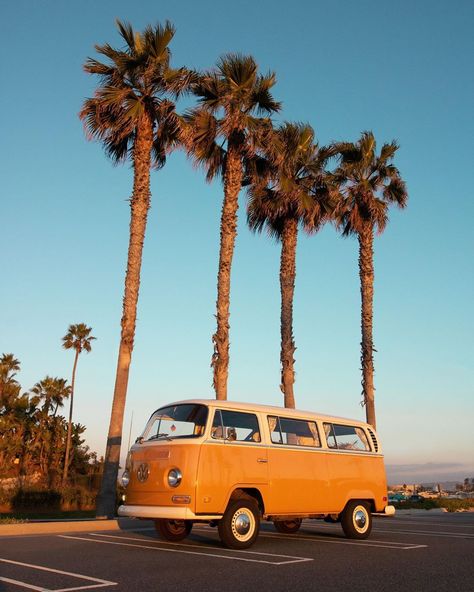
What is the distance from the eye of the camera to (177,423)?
11328 millimetres

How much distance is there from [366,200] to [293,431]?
780 inches

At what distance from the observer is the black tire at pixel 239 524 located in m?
10.9

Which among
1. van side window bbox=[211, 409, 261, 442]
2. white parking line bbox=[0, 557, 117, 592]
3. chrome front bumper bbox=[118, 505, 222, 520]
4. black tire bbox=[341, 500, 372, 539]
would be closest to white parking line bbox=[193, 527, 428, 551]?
black tire bbox=[341, 500, 372, 539]

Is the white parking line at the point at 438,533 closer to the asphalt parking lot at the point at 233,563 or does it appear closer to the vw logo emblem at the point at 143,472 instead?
the asphalt parking lot at the point at 233,563

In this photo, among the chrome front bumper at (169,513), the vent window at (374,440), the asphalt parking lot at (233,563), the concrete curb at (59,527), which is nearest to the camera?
the asphalt parking lot at (233,563)

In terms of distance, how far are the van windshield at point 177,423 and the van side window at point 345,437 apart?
327 cm

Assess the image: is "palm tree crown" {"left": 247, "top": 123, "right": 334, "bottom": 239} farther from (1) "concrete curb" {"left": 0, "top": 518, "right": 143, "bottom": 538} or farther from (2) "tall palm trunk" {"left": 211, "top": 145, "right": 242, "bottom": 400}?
(1) "concrete curb" {"left": 0, "top": 518, "right": 143, "bottom": 538}

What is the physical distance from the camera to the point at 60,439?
51625 mm

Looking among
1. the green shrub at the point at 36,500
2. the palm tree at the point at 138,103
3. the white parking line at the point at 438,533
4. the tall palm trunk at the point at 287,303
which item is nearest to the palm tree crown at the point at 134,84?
the palm tree at the point at 138,103

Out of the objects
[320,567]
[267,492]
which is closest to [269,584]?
[320,567]

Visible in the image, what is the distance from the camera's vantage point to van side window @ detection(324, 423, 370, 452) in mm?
13234

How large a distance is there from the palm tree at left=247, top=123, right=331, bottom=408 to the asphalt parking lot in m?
14.3

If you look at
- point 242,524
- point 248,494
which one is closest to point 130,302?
point 248,494

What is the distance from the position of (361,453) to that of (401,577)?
5922mm
